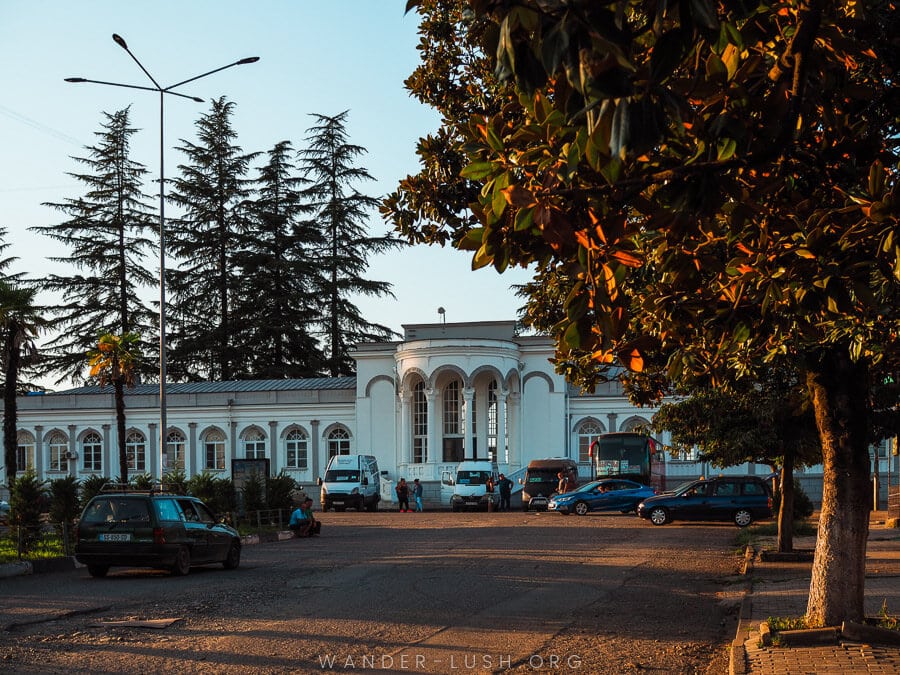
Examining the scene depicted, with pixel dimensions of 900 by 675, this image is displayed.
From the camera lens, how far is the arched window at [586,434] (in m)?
58.6

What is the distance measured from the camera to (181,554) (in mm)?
18562

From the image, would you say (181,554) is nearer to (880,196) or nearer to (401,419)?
(880,196)

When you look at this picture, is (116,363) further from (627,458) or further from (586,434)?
(586,434)

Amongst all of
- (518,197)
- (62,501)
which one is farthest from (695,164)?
(62,501)

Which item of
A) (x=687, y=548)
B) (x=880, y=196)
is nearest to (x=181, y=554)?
(x=687, y=548)

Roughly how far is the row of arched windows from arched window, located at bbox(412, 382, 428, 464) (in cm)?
408

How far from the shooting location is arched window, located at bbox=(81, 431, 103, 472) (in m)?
62.4

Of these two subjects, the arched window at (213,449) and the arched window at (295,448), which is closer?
the arched window at (295,448)

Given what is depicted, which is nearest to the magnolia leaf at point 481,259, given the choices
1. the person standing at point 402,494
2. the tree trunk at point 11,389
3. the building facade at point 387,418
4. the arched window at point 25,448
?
the tree trunk at point 11,389

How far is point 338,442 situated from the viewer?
60.6m

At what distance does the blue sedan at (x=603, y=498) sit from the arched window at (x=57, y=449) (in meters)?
33.9

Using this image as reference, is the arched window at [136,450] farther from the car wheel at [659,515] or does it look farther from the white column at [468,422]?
the car wheel at [659,515]

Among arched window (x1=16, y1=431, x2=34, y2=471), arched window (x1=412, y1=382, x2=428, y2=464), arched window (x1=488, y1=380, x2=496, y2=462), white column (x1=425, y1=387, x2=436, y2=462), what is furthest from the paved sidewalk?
arched window (x1=16, y1=431, x2=34, y2=471)

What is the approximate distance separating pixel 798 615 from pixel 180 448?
53.8m
